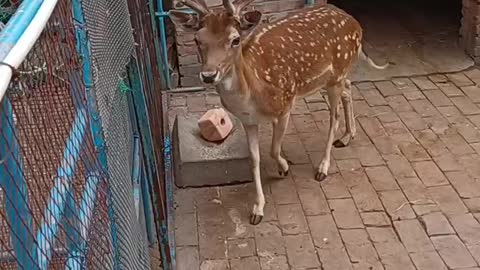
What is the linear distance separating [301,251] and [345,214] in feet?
1.56

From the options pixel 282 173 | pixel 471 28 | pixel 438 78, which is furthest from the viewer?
pixel 471 28

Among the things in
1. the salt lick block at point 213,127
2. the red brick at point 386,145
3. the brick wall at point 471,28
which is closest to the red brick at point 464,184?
the red brick at point 386,145

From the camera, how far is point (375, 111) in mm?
6074

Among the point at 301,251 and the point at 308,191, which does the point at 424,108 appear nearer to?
the point at 308,191

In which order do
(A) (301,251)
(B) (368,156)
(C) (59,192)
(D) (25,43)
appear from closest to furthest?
(D) (25,43)
(C) (59,192)
(A) (301,251)
(B) (368,156)

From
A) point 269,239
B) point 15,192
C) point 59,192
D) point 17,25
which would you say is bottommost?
point 269,239

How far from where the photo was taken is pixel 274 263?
14.0 feet

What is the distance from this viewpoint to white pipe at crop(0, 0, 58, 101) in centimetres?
125

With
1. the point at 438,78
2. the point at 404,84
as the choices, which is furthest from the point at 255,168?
the point at 438,78

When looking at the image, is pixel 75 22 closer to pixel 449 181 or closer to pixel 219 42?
pixel 219 42

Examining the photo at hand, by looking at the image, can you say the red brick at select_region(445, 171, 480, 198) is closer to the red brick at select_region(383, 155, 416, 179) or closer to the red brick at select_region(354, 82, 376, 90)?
the red brick at select_region(383, 155, 416, 179)

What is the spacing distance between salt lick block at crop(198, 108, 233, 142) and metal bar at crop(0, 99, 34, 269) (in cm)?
354

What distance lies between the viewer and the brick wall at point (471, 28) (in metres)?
6.71

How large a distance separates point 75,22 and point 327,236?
8.75ft
